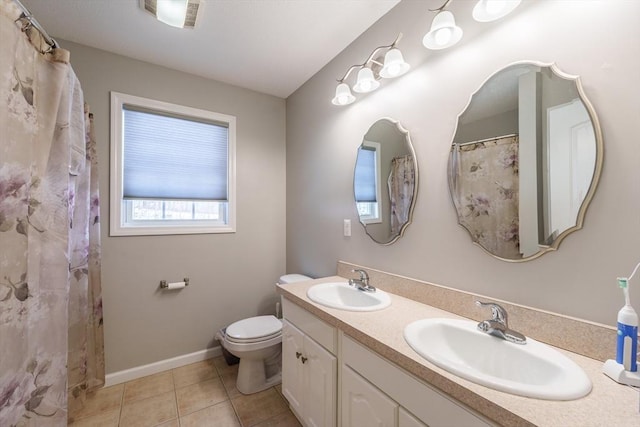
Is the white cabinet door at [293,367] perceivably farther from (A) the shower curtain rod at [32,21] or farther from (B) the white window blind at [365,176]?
(A) the shower curtain rod at [32,21]

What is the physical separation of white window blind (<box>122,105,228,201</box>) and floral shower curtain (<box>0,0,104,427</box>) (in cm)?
80

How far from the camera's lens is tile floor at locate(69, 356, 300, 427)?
62.9 inches

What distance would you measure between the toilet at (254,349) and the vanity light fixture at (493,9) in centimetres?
207

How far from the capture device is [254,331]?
6.16 feet

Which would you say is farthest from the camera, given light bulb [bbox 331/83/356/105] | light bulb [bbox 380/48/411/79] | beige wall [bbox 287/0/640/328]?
light bulb [bbox 331/83/356/105]

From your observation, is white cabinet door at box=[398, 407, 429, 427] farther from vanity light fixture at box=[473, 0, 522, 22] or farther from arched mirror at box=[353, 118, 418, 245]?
vanity light fixture at box=[473, 0, 522, 22]

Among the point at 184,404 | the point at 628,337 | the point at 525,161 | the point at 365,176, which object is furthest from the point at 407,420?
the point at 184,404

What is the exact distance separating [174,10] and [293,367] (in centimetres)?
219

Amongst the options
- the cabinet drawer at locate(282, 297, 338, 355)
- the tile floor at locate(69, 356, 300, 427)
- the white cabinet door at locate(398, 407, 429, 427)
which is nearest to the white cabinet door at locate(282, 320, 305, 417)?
the cabinet drawer at locate(282, 297, 338, 355)

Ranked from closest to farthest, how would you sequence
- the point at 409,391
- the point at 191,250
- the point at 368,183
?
the point at 409,391 < the point at 368,183 < the point at 191,250

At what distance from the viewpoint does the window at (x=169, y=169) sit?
200 cm

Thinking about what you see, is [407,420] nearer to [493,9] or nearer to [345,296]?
[345,296]

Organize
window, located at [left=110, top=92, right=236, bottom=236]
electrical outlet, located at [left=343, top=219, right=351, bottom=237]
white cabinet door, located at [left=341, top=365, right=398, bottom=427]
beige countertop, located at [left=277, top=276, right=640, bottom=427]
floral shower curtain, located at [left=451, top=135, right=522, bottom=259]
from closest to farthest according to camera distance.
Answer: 1. beige countertop, located at [left=277, top=276, right=640, bottom=427]
2. white cabinet door, located at [left=341, top=365, right=398, bottom=427]
3. floral shower curtain, located at [left=451, top=135, right=522, bottom=259]
4. electrical outlet, located at [left=343, top=219, right=351, bottom=237]
5. window, located at [left=110, top=92, right=236, bottom=236]

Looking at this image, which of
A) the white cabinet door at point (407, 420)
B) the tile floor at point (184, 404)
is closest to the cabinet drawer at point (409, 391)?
the white cabinet door at point (407, 420)
